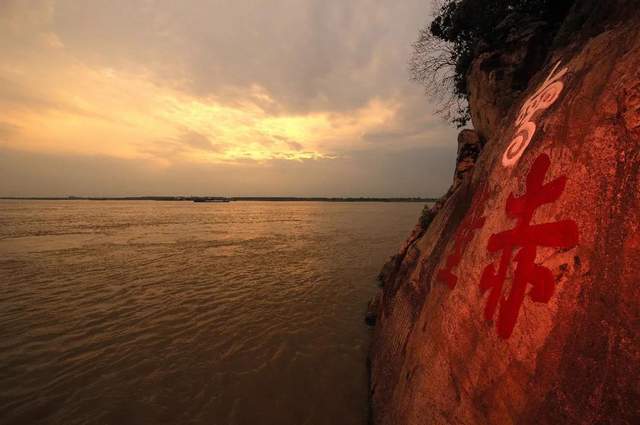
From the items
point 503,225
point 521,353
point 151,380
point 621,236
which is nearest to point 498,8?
point 503,225

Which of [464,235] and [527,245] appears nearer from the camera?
[527,245]

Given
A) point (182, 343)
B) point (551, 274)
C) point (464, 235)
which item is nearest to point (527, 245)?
point (551, 274)

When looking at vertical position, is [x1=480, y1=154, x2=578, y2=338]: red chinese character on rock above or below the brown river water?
above

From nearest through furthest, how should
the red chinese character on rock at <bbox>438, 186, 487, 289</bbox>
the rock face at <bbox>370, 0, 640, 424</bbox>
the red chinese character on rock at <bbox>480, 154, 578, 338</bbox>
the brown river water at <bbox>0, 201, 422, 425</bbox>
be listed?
the rock face at <bbox>370, 0, 640, 424</bbox> < the red chinese character on rock at <bbox>480, 154, 578, 338</bbox> < the red chinese character on rock at <bbox>438, 186, 487, 289</bbox> < the brown river water at <bbox>0, 201, 422, 425</bbox>

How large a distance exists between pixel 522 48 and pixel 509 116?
15.3 ft

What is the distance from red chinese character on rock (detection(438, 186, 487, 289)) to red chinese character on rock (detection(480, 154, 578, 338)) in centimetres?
55

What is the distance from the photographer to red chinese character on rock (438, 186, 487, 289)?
11.9 ft

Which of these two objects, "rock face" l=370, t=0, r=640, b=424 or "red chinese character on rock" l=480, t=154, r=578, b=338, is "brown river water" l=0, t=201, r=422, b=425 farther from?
"red chinese character on rock" l=480, t=154, r=578, b=338

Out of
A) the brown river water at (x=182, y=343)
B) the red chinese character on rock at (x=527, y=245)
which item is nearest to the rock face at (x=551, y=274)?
the red chinese character on rock at (x=527, y=245)

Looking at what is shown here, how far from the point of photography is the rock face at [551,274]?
1.91 meters

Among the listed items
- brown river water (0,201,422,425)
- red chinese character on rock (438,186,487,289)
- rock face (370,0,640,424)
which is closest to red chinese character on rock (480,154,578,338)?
rock face (370,0,640,424)

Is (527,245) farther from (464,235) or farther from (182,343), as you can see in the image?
(182,343)

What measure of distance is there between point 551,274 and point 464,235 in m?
1.59

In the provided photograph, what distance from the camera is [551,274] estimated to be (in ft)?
7.54
